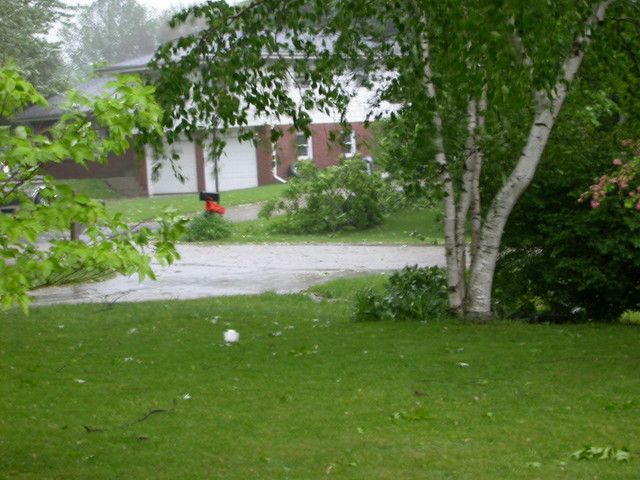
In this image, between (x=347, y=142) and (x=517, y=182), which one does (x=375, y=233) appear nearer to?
(x=347, y=142)

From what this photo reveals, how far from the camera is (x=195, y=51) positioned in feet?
33.5

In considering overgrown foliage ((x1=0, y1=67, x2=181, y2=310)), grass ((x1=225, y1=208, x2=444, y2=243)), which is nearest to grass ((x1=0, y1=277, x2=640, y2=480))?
overgrown foliage ((x1=0, y1=67, x2=181, y2=310))

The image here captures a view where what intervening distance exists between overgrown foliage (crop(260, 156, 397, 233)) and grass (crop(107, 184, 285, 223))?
15.4ft

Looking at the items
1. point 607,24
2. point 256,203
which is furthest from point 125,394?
point 256,203

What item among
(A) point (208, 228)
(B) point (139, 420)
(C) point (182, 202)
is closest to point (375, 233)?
(A) point (208, 228)

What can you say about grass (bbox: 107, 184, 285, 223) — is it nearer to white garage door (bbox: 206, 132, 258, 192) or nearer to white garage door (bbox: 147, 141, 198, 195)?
white garage door (bbox: 206, 132, 258, 192)

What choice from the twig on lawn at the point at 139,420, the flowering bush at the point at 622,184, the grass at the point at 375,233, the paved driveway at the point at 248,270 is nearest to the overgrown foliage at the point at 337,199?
the grass at the point at 375,233

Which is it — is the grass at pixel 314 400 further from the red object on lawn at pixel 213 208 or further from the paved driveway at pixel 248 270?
the red object on lawn at pixel 213 208

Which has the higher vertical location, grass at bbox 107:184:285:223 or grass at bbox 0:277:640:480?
grass at bbox 0:277:640:480

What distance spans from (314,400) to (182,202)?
26.6 metres

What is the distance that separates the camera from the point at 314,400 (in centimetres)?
718

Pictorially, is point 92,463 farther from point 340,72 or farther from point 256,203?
point 256,203

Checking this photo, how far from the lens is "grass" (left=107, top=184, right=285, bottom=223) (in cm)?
2986

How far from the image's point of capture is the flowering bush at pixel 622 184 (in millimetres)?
9281
